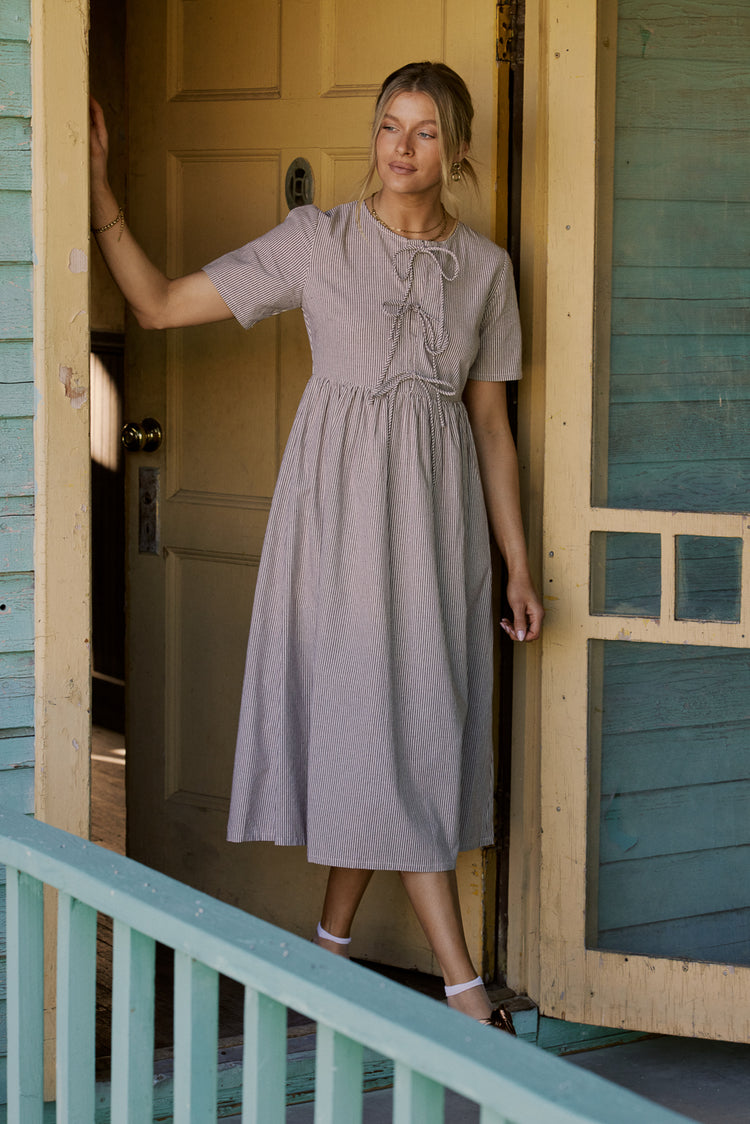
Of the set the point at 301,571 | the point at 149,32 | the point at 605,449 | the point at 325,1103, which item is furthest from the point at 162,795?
the point at 325,1103

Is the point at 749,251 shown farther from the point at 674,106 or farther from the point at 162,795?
the point at 162,795

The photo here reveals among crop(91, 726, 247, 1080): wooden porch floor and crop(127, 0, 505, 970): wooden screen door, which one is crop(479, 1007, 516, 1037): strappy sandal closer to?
crop(127, 0, 505, 970): wooden screen door

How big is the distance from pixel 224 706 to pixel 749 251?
143 centimetres

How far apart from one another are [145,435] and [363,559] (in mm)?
881

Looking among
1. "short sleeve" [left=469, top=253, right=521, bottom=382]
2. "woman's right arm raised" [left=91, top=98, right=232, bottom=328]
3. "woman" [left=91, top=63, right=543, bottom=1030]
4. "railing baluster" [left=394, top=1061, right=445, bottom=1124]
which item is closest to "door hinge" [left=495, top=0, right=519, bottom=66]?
"woman" [left=91, top=63, right=543, bottom=1030]

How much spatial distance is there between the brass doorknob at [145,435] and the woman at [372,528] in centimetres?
65

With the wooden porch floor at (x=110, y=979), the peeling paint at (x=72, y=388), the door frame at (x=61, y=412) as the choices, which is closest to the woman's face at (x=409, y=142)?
the door frame at (x=61, y=412)

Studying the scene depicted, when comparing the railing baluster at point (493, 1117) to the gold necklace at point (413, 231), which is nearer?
the railing baluster at point (493, 1117)

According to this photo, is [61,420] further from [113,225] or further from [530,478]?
[530,478]

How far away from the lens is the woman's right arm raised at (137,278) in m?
2.12

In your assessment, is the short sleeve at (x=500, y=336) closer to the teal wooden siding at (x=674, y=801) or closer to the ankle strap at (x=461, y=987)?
the teal wooden siding at (x=674, y=801)

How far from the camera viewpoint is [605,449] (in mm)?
2465

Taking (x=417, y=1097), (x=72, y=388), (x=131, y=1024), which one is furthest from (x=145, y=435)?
→ (x=417, y=1097)

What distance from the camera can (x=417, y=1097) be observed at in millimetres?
869
